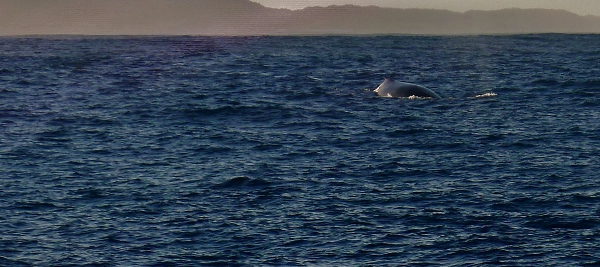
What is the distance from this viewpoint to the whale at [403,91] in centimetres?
5781

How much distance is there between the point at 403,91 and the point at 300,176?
24.1m

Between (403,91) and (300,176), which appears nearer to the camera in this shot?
(300,176)

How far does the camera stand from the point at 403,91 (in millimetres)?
58250

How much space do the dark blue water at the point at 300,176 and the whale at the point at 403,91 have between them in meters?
1.23

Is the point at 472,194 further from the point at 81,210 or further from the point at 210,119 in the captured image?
the point at 210,119

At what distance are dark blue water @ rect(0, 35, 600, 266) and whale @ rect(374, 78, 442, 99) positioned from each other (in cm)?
123

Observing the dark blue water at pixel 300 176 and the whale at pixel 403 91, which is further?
the whale at pixel 403 91

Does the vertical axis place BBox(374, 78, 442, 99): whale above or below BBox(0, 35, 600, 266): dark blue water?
above

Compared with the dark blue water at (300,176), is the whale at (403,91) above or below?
above

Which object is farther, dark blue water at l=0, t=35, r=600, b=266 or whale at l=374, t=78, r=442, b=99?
whale at l=374, t=78, r=442, b=99

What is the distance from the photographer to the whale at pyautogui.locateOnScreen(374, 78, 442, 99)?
5781 centimetres

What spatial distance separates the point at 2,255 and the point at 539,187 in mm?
17739

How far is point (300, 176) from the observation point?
35344mm

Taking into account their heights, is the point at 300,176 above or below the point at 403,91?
below
